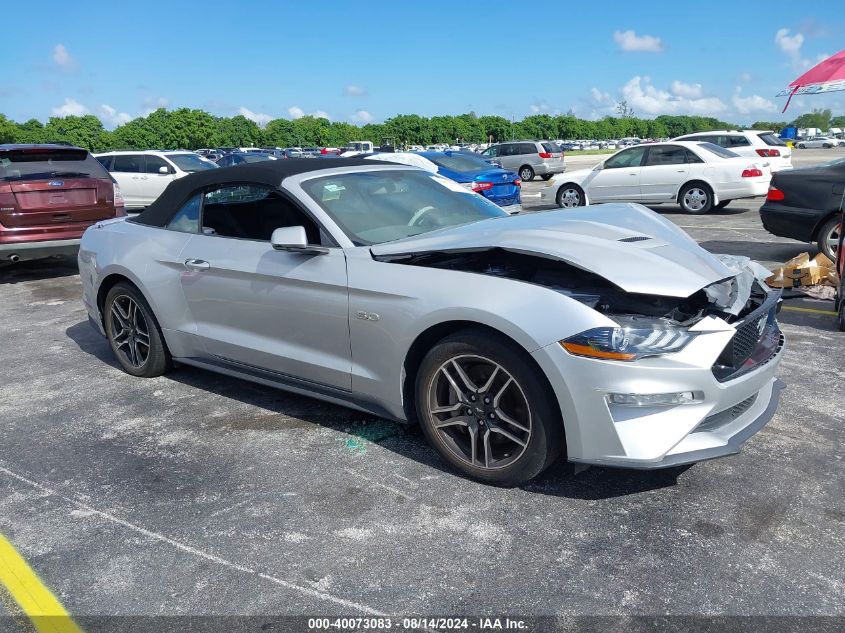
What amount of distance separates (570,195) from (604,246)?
13533mm

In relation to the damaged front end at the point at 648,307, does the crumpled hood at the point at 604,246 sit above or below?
above

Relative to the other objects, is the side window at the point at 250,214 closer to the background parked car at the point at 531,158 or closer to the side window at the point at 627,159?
the side window at the point at 627,159

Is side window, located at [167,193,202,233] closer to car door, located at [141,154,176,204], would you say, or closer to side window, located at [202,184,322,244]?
side window, located at [202,184,322,244]

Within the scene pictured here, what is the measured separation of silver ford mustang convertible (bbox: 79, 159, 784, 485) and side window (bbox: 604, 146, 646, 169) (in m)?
11.7

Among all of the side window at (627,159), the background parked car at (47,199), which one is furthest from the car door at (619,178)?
the background parked car at (47,199)

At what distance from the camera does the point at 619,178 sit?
1579cm

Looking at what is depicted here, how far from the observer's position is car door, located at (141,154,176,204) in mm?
17406

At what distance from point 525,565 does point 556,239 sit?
1.53 m

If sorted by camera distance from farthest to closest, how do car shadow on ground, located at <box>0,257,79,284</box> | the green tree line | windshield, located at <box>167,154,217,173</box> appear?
the green tree line
windshield, located at <box>167,154,217,173</box>
car shadow on ground, located at <box>0,257,79,284</box>

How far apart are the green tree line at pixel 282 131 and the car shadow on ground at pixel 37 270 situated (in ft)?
218

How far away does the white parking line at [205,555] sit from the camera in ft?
8.98

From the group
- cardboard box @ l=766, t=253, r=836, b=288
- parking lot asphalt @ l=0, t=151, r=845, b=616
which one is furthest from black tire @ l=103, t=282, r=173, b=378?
cardboard box @ l=766, t=253, r=836, b=288

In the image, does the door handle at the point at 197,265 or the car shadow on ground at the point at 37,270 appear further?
the car shadow on ground at the point at 37,270

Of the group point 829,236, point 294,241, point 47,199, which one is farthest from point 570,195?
point 294,241
